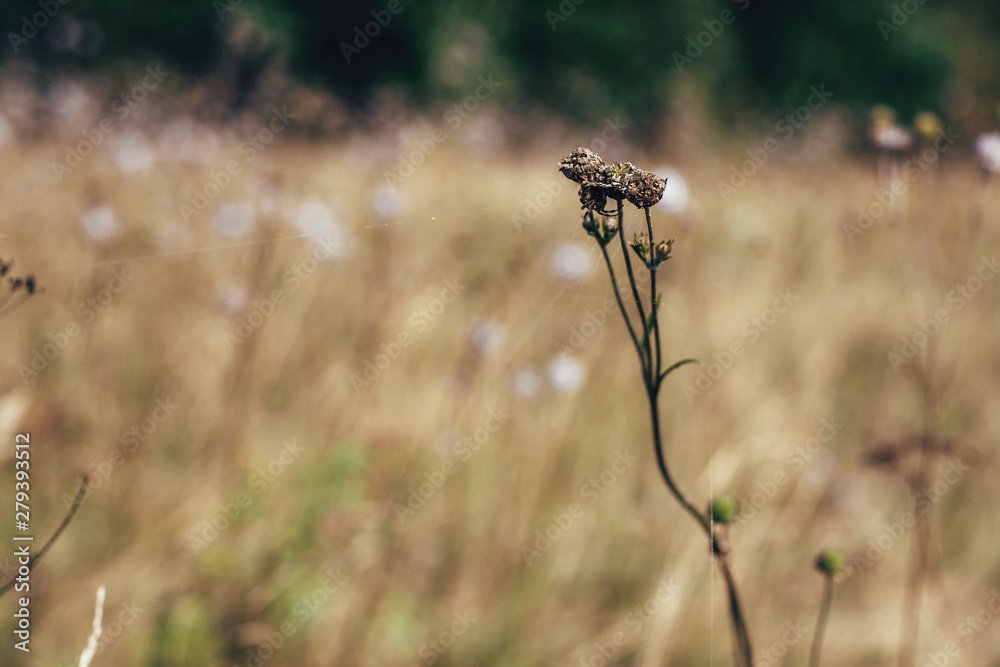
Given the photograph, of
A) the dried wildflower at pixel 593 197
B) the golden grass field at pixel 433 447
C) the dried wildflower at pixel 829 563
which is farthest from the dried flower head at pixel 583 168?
the dried wildflower at pixel 829 563

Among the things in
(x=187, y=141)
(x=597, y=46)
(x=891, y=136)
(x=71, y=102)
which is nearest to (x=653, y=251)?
(x=891, y=136)

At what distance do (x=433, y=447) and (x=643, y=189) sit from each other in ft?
3.50

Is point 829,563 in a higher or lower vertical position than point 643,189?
lower

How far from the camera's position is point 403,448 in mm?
1425

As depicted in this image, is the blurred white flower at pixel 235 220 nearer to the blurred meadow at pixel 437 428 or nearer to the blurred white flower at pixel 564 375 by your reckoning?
the blurred meadow at pixel 437 428

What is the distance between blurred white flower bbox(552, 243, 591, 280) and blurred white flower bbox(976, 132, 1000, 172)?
31.5 inches

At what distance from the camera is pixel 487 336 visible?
1.39m

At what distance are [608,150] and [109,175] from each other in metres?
4.09

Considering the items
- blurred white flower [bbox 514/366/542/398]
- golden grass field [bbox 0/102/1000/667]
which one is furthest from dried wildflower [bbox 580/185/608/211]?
blurred white flower [bbox 514/366/542/398]

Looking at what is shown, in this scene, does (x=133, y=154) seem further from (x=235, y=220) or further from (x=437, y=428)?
(x=437, y=428)

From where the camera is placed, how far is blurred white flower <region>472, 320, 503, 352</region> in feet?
4.58

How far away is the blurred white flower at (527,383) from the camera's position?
59.2 inches

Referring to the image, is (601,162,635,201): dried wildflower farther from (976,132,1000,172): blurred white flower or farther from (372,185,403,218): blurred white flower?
(372,185,403,218): blurred white flower

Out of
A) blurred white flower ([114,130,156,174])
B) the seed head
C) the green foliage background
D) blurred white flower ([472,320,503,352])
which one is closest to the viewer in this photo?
the seed head
